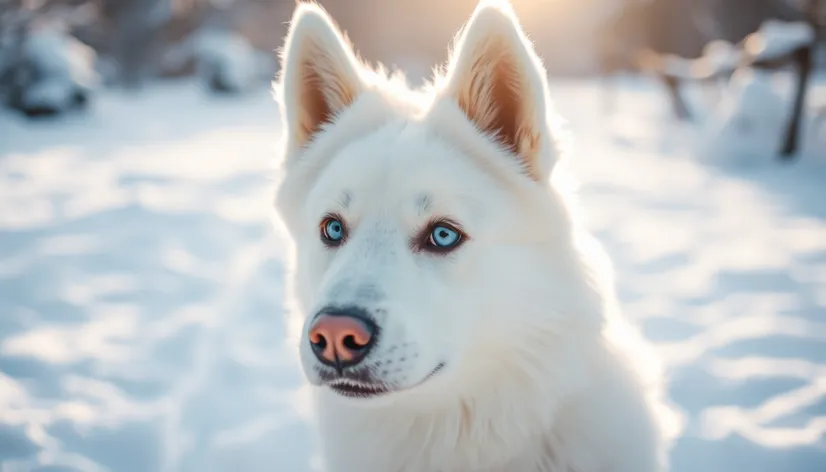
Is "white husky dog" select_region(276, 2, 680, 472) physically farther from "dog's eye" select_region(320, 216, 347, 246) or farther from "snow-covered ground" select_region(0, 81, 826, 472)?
"snow-covered ground" select_region(0, 81, 826, 472)

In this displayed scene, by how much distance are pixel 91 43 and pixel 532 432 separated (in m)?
29.2

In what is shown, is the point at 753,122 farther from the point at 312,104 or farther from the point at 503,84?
the point at 312,104

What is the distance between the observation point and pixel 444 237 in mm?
1892

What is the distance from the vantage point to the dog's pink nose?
5.14 ft

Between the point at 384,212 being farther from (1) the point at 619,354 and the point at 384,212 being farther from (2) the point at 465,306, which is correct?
(1) the point at 619,354

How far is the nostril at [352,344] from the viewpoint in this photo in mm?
1574

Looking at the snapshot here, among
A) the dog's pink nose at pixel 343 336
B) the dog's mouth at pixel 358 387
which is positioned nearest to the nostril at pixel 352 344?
the dog's pink nose at pixel 343 336

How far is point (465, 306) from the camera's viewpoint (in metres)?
1.85

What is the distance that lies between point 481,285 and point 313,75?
1.19 m

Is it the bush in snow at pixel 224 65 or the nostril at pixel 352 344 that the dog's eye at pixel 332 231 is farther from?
the bush in snow at pixel 224 65

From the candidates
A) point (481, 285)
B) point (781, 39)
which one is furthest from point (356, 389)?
point (781, 39)

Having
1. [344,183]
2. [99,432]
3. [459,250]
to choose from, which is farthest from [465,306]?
[99,432]

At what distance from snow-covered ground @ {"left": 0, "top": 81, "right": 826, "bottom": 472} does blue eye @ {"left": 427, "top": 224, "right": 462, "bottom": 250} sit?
1558 mm

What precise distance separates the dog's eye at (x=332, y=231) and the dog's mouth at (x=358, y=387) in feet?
1.85
